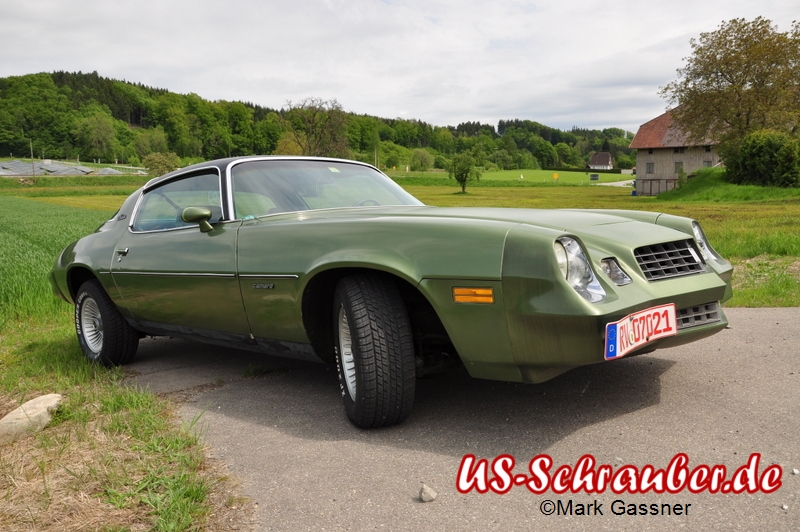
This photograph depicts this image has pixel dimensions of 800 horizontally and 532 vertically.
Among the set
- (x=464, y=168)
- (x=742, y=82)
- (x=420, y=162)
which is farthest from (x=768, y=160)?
(x=420, y=162)

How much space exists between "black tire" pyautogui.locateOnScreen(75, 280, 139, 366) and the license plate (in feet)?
11.7

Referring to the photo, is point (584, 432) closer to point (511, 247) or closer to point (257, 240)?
point (511, 247)

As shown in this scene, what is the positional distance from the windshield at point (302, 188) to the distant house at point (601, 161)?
14224 centimetres

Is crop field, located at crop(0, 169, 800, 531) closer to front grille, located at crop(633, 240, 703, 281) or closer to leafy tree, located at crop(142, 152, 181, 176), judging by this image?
front grille, located at crop(633, 240, 703, 281)

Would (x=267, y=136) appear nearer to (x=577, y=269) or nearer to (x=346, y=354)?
(x=346, y=354)

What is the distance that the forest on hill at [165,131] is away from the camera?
383ft

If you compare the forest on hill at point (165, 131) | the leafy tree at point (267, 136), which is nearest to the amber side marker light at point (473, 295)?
the forest on hill at point (165, 131)

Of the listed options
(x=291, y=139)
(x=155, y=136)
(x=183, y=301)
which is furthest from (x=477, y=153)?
(x=155, y=136)

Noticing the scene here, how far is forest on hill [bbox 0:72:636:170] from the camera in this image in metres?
117

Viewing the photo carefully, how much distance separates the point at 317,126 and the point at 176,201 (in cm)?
7326

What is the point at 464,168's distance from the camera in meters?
62.2

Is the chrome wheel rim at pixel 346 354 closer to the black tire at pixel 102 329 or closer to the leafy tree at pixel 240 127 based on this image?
the black tire at pixel 102 329

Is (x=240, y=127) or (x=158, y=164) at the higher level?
(x=240, y=127)

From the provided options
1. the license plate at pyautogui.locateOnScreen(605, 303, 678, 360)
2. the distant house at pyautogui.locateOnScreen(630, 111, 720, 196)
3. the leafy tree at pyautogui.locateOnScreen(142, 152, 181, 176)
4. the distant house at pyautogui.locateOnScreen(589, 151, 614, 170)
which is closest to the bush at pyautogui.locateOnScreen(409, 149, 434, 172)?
the leafy tree at pyautogui.locateOnScreen(142, 152, 181, 176)
